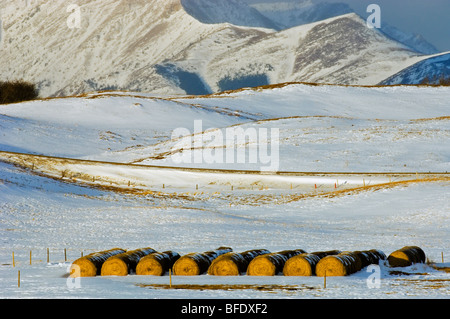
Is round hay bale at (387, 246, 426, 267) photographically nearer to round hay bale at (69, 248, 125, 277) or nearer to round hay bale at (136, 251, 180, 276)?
round hay bale at (136, 251, 180, 276)

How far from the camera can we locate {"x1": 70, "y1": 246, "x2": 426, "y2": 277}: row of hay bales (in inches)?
1156

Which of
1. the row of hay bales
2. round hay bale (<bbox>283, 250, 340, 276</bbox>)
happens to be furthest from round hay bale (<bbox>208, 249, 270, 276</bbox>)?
round hay bale (<bbox>283, 250, 340, 276</bbox>)

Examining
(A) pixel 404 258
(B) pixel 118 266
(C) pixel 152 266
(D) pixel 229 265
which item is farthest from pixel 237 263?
(A) pixel 404 258

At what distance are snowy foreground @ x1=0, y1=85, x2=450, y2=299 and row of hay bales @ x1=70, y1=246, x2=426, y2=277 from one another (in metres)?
0.64

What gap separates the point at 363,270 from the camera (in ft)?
99.6

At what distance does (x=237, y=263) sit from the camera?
98.8 feet

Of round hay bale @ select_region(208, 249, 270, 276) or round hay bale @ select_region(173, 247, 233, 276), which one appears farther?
round hay bale @ select_region(173, 247, 233, 276)

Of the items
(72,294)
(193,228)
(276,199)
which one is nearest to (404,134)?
(276,199)

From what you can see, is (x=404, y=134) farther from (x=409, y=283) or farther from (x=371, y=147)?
(x=409, y=283)

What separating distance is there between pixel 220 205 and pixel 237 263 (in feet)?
99.1

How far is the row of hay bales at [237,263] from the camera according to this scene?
29.4m

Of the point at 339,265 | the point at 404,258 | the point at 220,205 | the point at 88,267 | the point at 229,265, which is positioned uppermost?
the point at 220,205

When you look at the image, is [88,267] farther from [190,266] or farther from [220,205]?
[220,205]

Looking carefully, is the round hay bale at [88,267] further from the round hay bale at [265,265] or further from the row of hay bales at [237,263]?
the round hay bale at [265,265]
